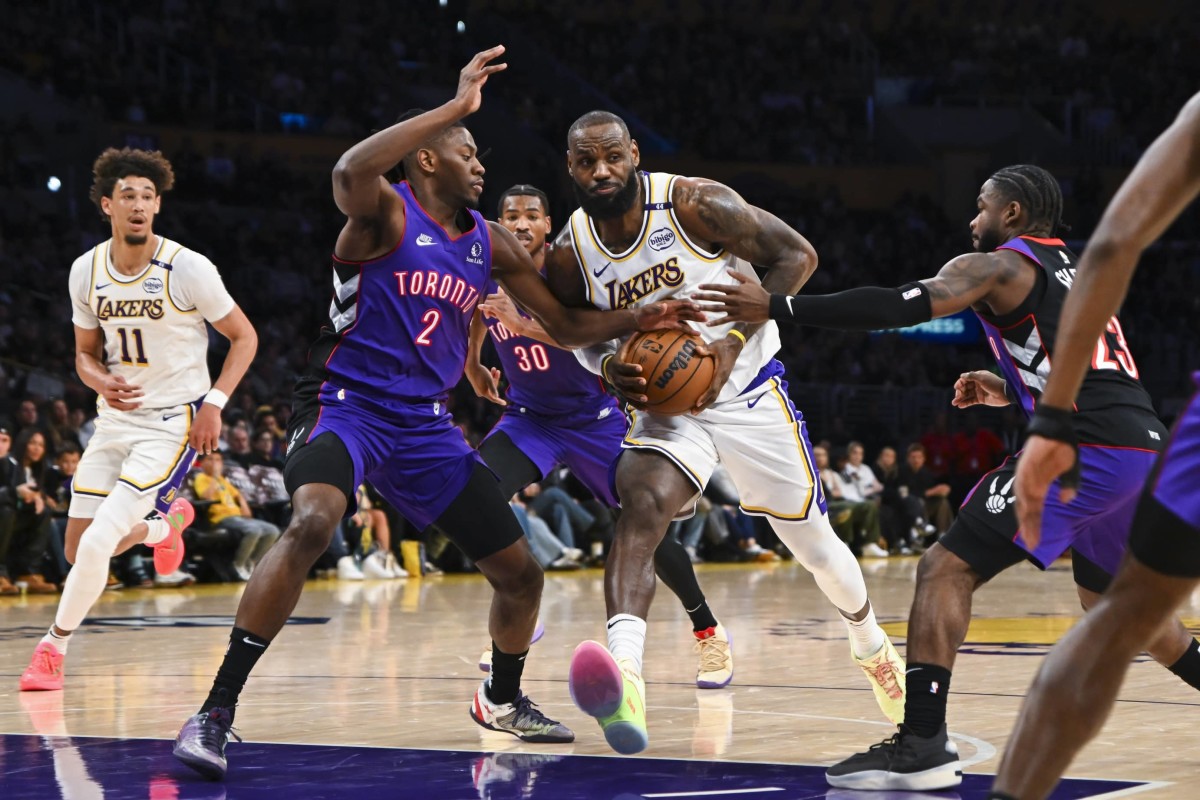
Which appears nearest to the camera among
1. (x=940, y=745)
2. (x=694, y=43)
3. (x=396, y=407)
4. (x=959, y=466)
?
(x=940, y=745)

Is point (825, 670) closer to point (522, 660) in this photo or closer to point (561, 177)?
point (522, 660)

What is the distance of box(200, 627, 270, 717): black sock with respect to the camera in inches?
187

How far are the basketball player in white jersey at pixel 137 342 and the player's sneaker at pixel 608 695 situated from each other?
2.96 m

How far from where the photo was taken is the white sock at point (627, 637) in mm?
4645

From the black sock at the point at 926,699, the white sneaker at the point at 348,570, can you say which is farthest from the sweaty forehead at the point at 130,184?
the white sneaker at the point at 348,570

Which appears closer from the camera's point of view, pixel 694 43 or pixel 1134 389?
pixel 1134 389

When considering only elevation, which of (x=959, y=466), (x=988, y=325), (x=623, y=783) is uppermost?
(x=988, y=325)

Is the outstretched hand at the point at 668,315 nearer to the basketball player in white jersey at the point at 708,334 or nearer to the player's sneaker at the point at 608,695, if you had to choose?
the basketball player in white jersey at the point at 708,334

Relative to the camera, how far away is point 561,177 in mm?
24422

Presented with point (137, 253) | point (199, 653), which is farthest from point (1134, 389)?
point (199, 653)

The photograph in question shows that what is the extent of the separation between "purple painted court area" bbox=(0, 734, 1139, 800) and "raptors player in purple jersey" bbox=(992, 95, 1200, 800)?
1.50m

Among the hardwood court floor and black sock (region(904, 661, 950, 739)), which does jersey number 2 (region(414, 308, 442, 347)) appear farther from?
black sock (region(904, 661, 950, 739))

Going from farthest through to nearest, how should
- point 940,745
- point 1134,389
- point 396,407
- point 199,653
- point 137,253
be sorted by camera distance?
point 199,653, point 137,253, point 396,407, point 1134,389, point 940,745

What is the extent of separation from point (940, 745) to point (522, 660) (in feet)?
5.54
